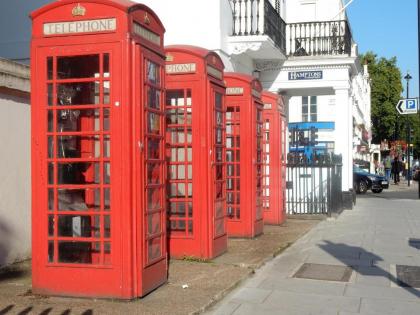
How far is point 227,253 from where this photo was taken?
9234 millimetres

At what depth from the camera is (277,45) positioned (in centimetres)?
1616

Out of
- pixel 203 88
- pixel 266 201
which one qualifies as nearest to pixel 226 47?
pixel 266 201

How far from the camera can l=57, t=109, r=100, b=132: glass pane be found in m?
6.30

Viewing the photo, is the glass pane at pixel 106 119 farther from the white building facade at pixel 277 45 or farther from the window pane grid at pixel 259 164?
the white building facade at pixel 277 45

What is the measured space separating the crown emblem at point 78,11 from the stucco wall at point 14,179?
218 cm

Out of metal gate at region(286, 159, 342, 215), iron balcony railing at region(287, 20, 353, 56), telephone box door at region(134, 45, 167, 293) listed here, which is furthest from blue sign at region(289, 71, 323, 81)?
telephone box door at region(134, 45, 167, 293)

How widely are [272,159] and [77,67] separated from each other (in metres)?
7.48

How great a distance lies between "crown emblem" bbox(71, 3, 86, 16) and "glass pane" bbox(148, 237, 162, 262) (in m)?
2.46

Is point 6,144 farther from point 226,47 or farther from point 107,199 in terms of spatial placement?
point 226,47

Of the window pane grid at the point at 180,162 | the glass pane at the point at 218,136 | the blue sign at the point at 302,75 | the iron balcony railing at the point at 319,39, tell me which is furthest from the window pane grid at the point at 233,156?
the iron balcony railing at the point at 319,39

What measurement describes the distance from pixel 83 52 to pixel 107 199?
4.94 ft

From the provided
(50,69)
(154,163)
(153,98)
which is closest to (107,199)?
(154,163)

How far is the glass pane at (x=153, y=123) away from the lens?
6311mm

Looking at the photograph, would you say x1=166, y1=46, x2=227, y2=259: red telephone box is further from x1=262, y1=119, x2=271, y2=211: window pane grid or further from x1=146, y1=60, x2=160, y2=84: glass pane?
x1=262, y1=119, x2=271, y2=211: window pane grid
